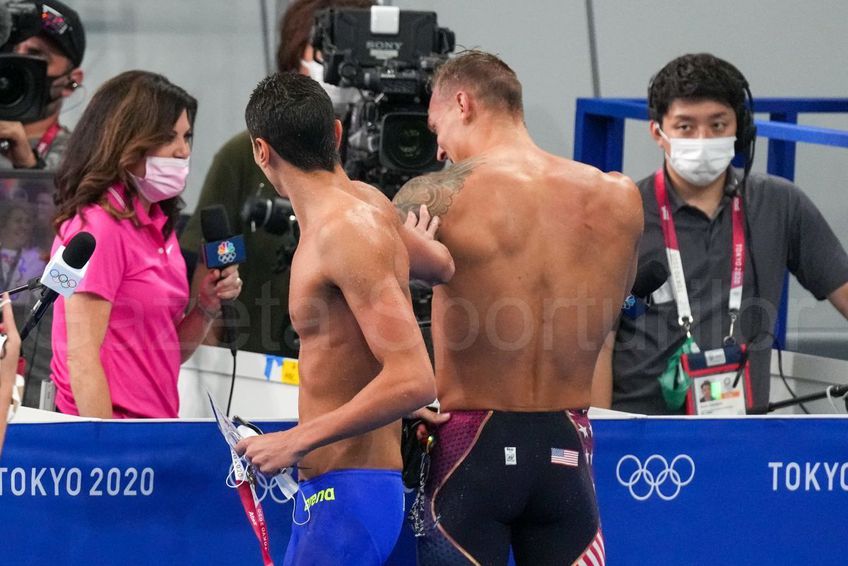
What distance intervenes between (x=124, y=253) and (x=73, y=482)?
25.5 inches

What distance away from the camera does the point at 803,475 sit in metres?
4.20

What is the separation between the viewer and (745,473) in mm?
4164

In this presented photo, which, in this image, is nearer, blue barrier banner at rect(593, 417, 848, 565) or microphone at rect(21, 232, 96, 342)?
microphone at rect(21, 232, 96, 342)

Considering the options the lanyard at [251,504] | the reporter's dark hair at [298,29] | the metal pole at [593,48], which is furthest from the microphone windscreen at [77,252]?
the metal pole at [593,48]

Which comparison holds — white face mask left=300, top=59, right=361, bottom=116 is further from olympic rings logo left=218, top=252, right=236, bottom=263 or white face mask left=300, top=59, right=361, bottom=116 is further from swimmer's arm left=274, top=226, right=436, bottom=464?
swimmer's arm left=274, top=226, right=436, bottom=464

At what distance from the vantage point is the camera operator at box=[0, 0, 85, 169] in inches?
206

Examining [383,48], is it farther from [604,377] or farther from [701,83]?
[604,377]

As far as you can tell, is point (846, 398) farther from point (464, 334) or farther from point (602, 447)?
point (464, 334)

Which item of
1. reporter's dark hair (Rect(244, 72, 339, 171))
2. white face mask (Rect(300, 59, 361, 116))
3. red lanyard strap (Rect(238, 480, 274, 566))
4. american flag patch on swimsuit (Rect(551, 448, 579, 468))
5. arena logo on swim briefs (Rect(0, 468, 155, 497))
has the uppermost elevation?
reporter's dark hair (Rect(244, 72, 339, 171))

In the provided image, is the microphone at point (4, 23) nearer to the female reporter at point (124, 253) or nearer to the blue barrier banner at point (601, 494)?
the female reporter at point (124, 253)

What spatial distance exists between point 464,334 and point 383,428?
40 centimetres

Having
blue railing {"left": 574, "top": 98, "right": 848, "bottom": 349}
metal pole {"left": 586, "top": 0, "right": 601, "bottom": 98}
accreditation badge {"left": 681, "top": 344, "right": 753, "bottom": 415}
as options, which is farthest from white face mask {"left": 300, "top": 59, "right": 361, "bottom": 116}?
metal pole {"left": 586, "top": 0, "right": 601, "bottom": 98}

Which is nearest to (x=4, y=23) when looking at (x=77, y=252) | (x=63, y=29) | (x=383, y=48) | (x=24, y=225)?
(x=24, y=225)

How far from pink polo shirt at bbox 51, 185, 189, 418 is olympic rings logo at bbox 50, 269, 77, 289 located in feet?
3.29
